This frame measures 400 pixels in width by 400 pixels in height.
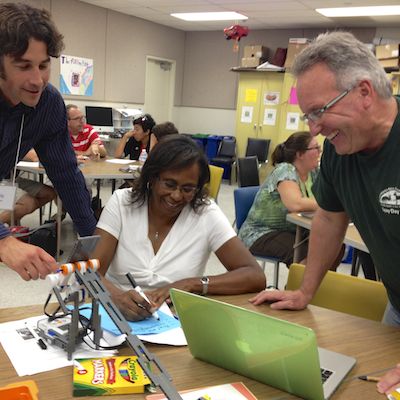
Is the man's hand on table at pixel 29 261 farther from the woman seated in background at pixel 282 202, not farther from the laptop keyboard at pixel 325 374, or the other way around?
the woman seated in background at pixel 282 202

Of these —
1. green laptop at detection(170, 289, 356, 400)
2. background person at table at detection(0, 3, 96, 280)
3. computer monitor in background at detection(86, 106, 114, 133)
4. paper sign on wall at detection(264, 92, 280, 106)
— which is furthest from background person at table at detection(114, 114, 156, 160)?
green laptop at detection(170, 289, 356, 400)

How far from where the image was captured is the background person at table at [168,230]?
172cm

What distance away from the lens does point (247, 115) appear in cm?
867

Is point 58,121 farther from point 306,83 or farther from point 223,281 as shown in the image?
point 306,83

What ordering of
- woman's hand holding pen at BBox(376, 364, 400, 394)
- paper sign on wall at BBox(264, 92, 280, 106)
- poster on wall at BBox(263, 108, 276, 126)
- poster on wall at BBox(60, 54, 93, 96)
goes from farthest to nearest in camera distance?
poster on wall at BBox(263, 108, 276, 126)
paper sign on wall at BBox(264, 92, 280, 106)
poster on wall at BBox(60, 54, 93, 96)
woman's hand holding pen at BBox(376, 364, 400, 394)

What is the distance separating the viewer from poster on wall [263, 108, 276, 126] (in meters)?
8.35

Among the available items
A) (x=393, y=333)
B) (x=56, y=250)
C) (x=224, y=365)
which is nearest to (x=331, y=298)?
(x=393, y=333)

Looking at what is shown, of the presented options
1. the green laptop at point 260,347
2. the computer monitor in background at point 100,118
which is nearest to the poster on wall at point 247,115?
the computer monitor in background at point 100,118

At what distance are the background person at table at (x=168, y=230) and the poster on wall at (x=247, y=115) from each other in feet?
22.8

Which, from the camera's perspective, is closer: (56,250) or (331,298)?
(331,298)

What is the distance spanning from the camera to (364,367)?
3.77 feet

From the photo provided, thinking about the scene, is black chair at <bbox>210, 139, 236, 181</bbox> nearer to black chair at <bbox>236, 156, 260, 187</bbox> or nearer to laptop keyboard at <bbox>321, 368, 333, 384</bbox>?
black chair at <bbox>236, 156, 260, 187</bbox>

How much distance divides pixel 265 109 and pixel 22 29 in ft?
23.9

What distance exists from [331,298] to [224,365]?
752 mm
